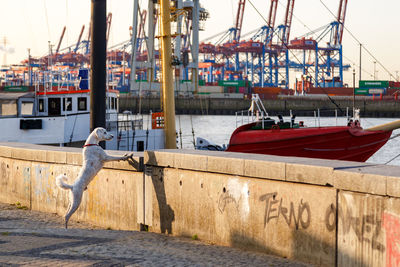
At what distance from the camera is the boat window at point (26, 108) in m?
26.7

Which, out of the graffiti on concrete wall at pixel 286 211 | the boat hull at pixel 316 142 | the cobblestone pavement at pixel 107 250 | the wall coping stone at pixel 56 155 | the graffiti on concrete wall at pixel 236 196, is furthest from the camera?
the boat hull at pixel 316 142

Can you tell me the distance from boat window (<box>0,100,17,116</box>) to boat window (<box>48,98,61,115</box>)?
1473 millimetres

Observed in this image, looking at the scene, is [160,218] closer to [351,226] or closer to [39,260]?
[39,260]

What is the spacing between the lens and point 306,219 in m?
7.87

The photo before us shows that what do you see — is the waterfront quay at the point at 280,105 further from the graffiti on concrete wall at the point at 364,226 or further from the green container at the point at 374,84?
the graffiti on concrete wall at the point at 364,226

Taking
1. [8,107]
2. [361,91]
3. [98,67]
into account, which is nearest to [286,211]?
[98,67]

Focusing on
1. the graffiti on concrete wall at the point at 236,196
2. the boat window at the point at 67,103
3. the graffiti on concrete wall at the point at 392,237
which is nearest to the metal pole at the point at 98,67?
the graffiti on concrete wall at the point at 236,196

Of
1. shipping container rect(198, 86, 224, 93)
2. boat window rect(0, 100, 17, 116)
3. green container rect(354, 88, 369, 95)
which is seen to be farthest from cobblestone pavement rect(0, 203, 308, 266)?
green container rect(354, 88, 369, 95)

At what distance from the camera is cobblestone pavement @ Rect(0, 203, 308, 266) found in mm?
8031

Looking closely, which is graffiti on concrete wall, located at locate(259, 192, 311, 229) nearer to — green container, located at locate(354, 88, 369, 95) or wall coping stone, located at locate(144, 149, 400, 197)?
wall coping stone, located at locate(144, 149, 400, 197)

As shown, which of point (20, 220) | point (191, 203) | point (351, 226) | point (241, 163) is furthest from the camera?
point (20, 220)

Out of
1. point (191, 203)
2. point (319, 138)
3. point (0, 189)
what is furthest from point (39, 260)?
point (319, 138)

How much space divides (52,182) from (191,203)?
13.6 feet

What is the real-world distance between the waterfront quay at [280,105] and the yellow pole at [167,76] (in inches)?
3527
